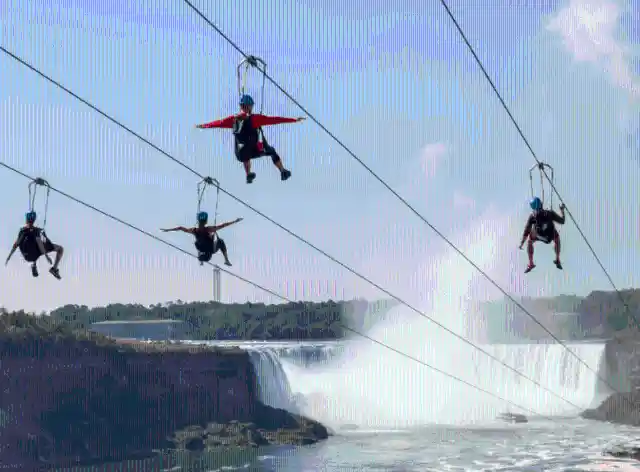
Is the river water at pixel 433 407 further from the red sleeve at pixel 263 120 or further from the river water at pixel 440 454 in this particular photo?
the red sleeve at pixel 263 120

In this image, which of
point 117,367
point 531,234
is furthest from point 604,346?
point 531,234

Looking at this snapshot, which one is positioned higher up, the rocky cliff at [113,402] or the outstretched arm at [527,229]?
the outstretched arm at [527,229]

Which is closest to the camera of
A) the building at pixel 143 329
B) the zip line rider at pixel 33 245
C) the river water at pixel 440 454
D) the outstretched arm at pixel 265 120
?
the outstretched arm at pixel 265 120

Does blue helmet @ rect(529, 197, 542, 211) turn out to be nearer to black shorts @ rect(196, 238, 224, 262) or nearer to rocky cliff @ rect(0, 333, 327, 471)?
black shorts @ rect(196, 238, 224, 262)

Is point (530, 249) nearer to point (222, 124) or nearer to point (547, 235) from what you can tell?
point (547, 235)

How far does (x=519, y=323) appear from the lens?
160250mm

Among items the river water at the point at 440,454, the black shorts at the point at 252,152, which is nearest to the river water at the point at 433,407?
the river water at the point at 440,454

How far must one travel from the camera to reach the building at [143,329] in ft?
545

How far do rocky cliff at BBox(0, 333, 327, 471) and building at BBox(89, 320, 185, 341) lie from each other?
76921 millimetres

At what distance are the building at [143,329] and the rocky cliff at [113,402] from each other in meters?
76.9

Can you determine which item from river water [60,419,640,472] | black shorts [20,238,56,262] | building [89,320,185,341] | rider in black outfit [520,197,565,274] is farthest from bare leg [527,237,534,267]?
building [89,320,185,341]

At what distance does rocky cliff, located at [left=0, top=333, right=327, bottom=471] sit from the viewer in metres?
70.6

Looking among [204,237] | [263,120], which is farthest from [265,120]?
[204,237]

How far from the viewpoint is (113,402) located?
77375mm
